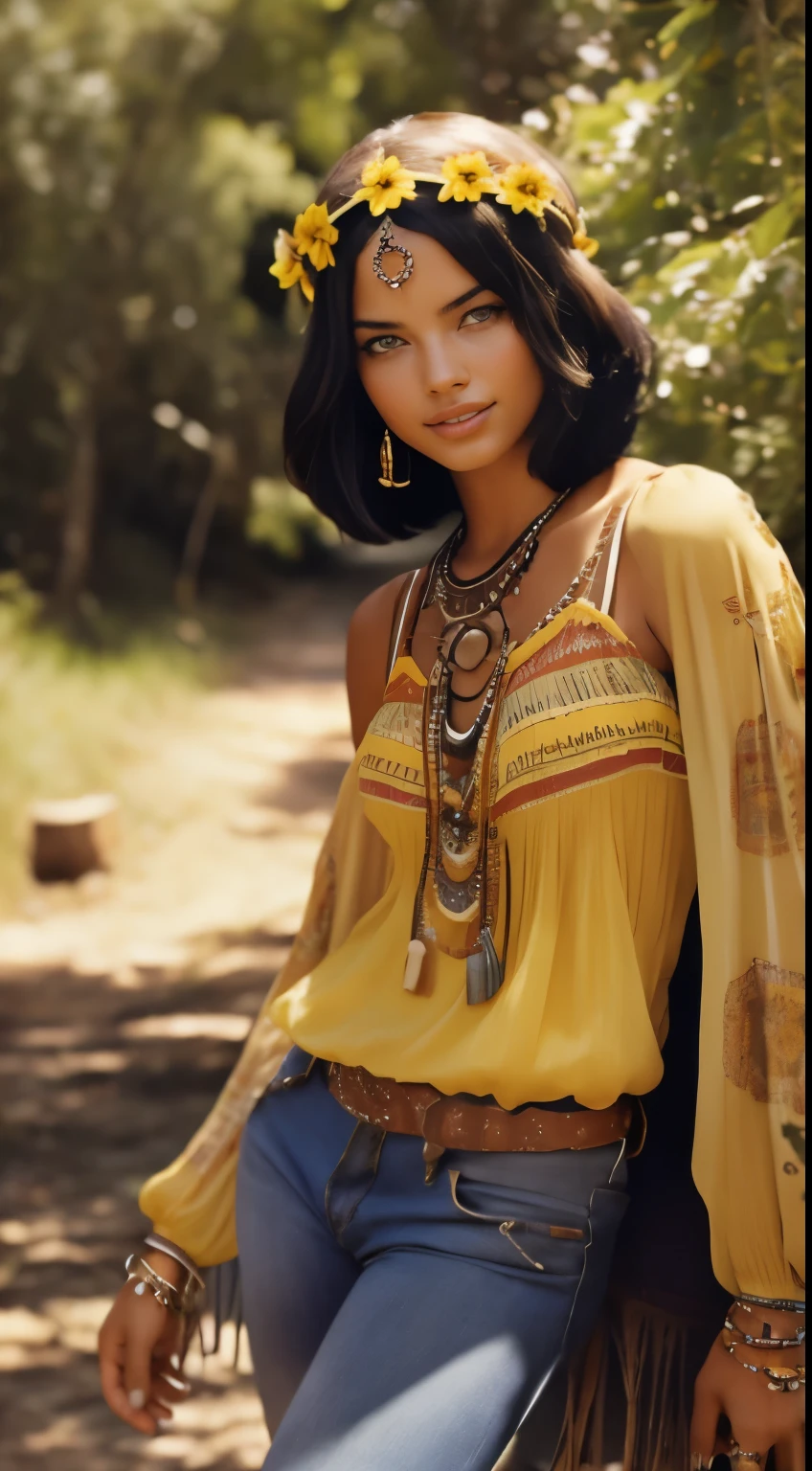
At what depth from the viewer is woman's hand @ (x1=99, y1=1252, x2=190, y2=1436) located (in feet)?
6.89

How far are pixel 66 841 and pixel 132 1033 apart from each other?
86.9 inches

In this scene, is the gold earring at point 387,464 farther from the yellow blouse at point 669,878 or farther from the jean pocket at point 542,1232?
the jean pocket at point 542,1232

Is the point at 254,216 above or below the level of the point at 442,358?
above

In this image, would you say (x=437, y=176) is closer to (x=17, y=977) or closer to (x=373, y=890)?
(x=373, y=890)

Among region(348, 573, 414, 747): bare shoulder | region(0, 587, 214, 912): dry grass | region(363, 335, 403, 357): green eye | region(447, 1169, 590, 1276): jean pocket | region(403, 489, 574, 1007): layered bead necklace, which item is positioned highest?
region(0, 587, 214, 912): dry grass

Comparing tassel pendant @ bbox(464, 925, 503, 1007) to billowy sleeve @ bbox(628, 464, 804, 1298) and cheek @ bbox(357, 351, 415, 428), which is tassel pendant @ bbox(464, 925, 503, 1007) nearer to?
billowy sleeve @ bbox(628, 464, 804, 1298)

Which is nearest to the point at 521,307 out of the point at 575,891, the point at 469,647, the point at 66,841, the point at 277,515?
the point at 469,647

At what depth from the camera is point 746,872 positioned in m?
1.65

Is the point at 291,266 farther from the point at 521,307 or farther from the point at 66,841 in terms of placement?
the point at 66,841

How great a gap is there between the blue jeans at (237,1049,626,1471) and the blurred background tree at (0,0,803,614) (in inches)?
51.9

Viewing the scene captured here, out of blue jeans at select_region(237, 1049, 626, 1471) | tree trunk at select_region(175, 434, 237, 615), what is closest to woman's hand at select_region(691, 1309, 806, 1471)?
blue jeans at select_region(237, 1049, 626, 1471)

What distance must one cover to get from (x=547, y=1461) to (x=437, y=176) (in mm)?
1704

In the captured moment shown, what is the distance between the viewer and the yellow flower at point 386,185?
5.98ft

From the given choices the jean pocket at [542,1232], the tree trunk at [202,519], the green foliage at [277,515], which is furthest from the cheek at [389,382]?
the tree trunk at [202,519]
